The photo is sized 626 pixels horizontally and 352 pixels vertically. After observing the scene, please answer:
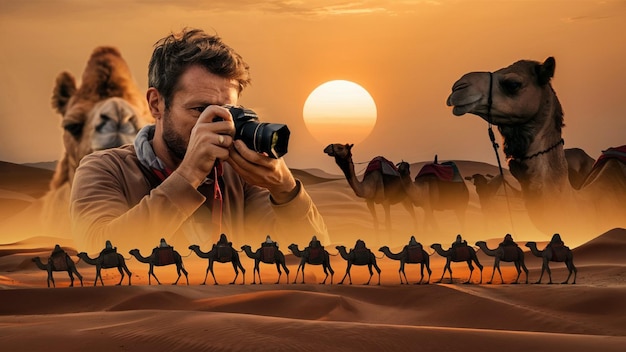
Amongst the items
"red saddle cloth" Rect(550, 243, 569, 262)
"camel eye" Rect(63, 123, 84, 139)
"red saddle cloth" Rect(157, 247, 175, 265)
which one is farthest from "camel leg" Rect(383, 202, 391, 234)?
"red saddle cloth" Rect(157, 247, 175, 265)

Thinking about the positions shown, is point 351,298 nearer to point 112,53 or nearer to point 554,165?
point 554,165

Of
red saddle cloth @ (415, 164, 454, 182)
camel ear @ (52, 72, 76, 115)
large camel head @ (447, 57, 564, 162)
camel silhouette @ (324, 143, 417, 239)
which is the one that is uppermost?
camel ear @ (52, 72, 76, 115)

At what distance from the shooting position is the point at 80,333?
13.8ft

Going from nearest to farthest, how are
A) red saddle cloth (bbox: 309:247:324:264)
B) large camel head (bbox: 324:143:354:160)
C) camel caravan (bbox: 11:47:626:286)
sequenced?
red saddle cloth (bbox: 309:247:324:264), camel caravan (bbox: 11:47:626:286), large camel head (bbox: 324:143:354:160)

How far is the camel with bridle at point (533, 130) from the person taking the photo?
7141 mm

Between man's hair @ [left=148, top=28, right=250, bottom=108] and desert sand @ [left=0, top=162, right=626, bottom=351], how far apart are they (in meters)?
0.94

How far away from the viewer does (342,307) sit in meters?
5.28

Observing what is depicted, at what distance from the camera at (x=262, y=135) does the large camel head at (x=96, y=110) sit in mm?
4480

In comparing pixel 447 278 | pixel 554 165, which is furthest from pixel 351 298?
pixel 554 165

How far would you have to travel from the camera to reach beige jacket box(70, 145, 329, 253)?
4.95 m

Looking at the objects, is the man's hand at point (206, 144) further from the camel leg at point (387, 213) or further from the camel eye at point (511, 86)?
the camel leg at point (387, 213)

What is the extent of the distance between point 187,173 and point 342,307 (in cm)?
109

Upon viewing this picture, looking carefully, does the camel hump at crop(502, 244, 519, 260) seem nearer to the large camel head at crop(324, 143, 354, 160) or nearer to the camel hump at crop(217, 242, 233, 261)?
the camel hump at crop(217, 242, 233, 261)

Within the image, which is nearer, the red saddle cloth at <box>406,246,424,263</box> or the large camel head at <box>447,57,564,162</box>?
the red saddle cloth at <box>406,246,424,263</box>
